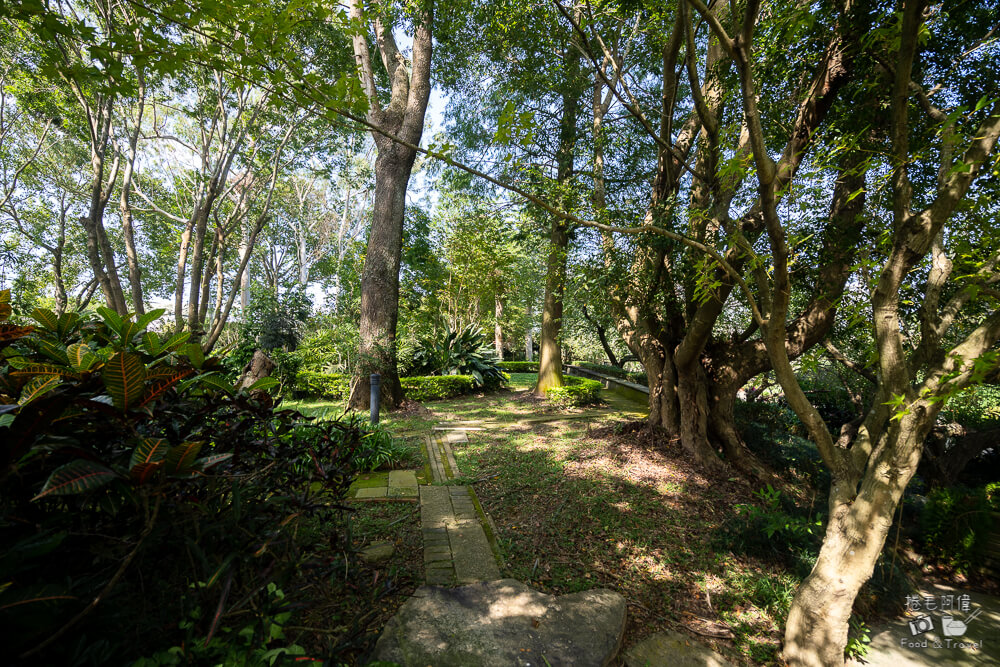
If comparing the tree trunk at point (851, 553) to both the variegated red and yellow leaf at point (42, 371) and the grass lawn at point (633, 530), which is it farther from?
the variegated red and yellow leaf at point (42, 371)

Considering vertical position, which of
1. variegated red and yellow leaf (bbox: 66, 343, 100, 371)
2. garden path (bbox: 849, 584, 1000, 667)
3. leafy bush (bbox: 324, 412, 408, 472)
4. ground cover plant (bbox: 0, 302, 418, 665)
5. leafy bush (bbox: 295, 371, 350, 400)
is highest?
variegated red and yellow leaf (bbox: 66, 343, 100, 371)

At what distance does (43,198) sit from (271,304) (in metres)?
8.46

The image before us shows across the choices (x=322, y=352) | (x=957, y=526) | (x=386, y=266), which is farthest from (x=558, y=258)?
(x=322, y=352)

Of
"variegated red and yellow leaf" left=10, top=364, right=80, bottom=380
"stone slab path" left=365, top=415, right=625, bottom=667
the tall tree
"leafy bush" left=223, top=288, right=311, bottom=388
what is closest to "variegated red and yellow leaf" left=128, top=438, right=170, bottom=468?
"variegated red and yellow leaf" left=10, top=364, right=80, bottom=380

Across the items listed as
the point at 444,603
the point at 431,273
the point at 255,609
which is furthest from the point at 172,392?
the point at 431,273

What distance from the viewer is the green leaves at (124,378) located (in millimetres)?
1144

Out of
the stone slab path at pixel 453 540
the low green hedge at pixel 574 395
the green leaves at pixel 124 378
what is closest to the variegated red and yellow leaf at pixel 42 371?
the green leaves at pixel 124 378

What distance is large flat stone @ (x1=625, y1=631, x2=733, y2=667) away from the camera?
201 cm

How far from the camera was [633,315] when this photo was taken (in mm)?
5469

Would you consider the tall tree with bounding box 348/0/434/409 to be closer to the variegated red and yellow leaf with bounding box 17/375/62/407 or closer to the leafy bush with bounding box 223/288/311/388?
the leafy bush with bounding box 223/288/311/388

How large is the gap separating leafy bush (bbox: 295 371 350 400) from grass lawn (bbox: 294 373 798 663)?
404cm

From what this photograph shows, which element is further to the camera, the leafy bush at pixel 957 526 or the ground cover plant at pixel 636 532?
the leafy bush at pixel 957 526

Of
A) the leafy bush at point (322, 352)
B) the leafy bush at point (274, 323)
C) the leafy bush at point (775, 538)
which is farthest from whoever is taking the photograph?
the leafy bush at point (274, 323)

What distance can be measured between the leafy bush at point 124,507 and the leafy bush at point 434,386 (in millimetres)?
7501
